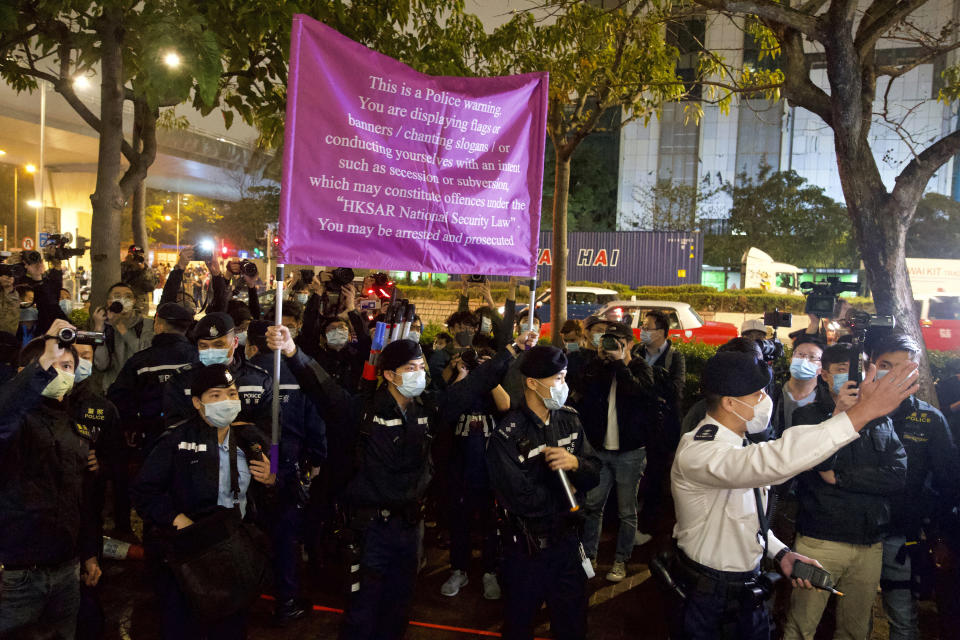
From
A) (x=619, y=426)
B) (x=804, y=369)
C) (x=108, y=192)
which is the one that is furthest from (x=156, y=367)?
(x=804, y=369)

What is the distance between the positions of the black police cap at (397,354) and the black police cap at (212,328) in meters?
1.19

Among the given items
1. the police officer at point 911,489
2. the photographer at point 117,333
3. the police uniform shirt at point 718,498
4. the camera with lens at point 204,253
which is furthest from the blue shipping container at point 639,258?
the police uniform shirt at point 718,498

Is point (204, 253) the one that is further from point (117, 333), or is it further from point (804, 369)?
point (804, 369)

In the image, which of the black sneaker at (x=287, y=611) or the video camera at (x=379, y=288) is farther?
the video camera at (x=379, y=288)

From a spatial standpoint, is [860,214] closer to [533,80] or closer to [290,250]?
[533,80]

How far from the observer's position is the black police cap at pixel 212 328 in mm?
4352

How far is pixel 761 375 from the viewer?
114 inches

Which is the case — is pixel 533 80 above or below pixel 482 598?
above

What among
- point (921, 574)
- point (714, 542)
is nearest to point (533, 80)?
point (714, 542)

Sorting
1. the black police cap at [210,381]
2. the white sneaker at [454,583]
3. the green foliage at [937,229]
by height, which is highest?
the green foliage at [937,229]

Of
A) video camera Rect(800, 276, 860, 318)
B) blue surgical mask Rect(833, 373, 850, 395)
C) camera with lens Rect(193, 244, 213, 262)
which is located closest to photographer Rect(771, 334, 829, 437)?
blue surgical mask Rect(833, 373, 850, 395)

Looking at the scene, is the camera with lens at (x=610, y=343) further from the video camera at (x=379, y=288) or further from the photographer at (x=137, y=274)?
the photographer at (x=137, y=274)

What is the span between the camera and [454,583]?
503 centimetres

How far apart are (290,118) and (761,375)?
2.79 meters
